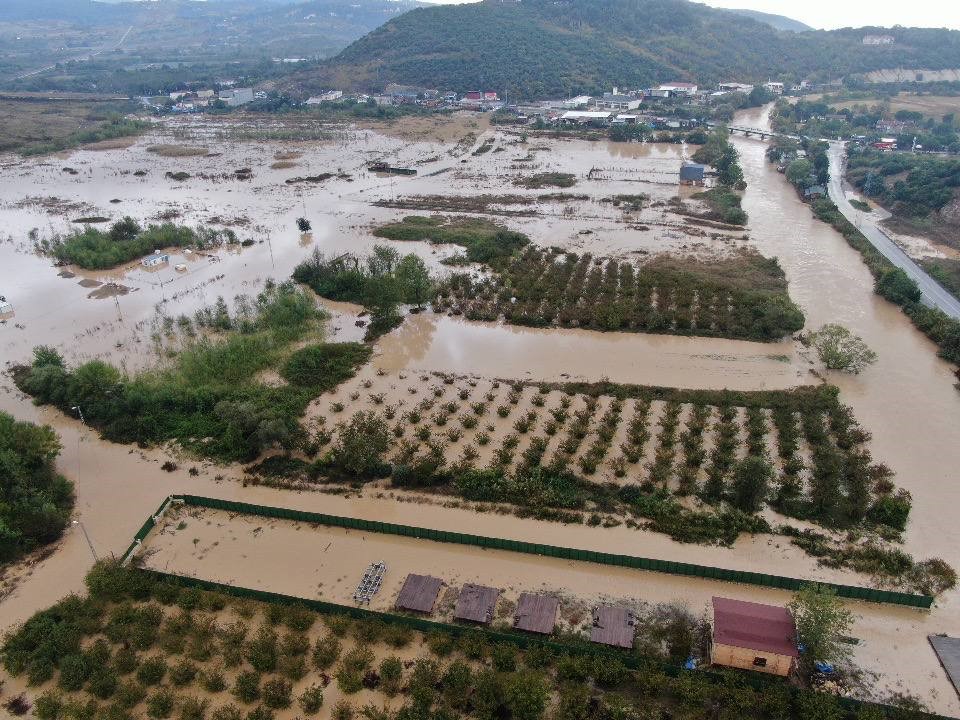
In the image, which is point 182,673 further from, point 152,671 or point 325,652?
point 325,652

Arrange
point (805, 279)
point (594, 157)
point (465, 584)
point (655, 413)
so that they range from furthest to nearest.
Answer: point (594, 157) → point (805, 279) → point (655, 413) → point (465, 584)

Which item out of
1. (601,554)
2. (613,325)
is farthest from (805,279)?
(601,554)

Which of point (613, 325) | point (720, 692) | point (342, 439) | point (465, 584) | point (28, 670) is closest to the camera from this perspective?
point (720, 692)

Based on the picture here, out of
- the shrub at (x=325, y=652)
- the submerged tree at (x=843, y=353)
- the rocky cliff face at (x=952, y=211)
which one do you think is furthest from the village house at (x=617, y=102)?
the shrub at (x=325, y=652)

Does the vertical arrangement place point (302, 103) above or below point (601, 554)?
above

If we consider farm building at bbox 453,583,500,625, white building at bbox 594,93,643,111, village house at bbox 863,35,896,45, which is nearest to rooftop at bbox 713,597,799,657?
farm building at bbox 453,583,500,625

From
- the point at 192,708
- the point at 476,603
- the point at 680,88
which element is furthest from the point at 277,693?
the point at 680,88

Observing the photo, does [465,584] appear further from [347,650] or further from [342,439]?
[342,439]

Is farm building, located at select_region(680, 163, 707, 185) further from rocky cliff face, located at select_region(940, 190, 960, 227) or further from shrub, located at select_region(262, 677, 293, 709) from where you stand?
shrub, located at select_region(262, 677, 293, 709)
